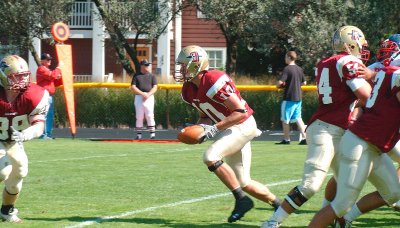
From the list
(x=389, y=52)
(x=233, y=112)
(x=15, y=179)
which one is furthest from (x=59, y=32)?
(x=389, y=52)

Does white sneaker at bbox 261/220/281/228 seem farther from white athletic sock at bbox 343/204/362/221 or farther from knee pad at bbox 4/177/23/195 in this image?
knee pad at bbox 4/177/23/195

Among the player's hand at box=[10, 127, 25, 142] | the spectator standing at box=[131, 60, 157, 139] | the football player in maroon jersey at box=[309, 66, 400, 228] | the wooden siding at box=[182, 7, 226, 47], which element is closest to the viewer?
the football player in maroon jersey at box=[309, 66, 400, 228]

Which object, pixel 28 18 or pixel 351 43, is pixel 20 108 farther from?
pixel 28 18

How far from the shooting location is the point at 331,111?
7.79m

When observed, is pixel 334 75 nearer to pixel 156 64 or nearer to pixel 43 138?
pixel 43 138

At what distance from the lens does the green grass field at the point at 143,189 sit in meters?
8.58

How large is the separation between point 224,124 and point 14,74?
72.0 inches

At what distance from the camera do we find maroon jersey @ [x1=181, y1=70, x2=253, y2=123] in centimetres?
826

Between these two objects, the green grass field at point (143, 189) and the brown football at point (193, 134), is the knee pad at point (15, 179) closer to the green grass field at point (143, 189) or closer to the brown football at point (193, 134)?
the green grass field at point (143, 189)

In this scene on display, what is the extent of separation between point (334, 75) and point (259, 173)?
4.94 metres

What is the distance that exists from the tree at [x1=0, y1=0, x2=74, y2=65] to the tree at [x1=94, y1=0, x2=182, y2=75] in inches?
62.4

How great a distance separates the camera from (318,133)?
7.74 metres

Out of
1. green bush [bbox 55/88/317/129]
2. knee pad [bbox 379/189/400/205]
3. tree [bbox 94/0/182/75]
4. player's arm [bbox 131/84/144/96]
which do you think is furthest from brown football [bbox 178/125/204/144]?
tree [bbox 94/0/182/75]

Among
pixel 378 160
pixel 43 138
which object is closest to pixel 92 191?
pixel 378 160
